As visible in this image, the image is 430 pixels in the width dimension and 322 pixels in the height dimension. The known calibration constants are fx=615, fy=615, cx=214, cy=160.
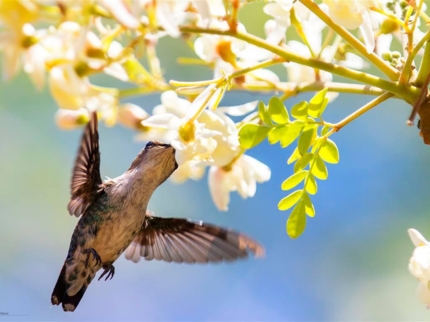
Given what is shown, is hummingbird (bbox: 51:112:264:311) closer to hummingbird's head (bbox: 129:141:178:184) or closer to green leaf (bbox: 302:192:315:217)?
hummingbird's head (bbox: 129:141:178:184)

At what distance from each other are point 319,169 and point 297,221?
0.18 feet

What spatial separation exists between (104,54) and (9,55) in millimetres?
78

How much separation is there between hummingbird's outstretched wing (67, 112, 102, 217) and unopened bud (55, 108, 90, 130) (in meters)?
0.09

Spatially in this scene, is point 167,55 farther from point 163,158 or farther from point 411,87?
point 411,87

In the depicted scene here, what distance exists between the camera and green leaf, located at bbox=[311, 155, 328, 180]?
2.00 ft

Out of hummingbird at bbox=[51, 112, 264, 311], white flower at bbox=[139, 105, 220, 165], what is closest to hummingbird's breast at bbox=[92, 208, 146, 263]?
hummingbird at bbox=[51, 112, 264, 311]

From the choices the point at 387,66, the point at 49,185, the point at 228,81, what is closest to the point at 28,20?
the point at 228,81

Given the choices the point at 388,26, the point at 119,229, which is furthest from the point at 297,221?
the point at 119,229

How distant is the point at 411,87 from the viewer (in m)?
0.58

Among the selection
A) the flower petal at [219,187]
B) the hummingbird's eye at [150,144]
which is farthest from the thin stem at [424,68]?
the hummingbird's eye at [150,144]

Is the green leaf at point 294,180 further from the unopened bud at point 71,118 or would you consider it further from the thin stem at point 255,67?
the unopened bud at point 71,118

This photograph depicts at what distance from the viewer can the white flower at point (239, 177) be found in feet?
2.40

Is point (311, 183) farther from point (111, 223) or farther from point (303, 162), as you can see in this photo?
point (111, 223)

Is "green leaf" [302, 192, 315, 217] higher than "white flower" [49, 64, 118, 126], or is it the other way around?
"white flower" [49, 64, 118, 126]
